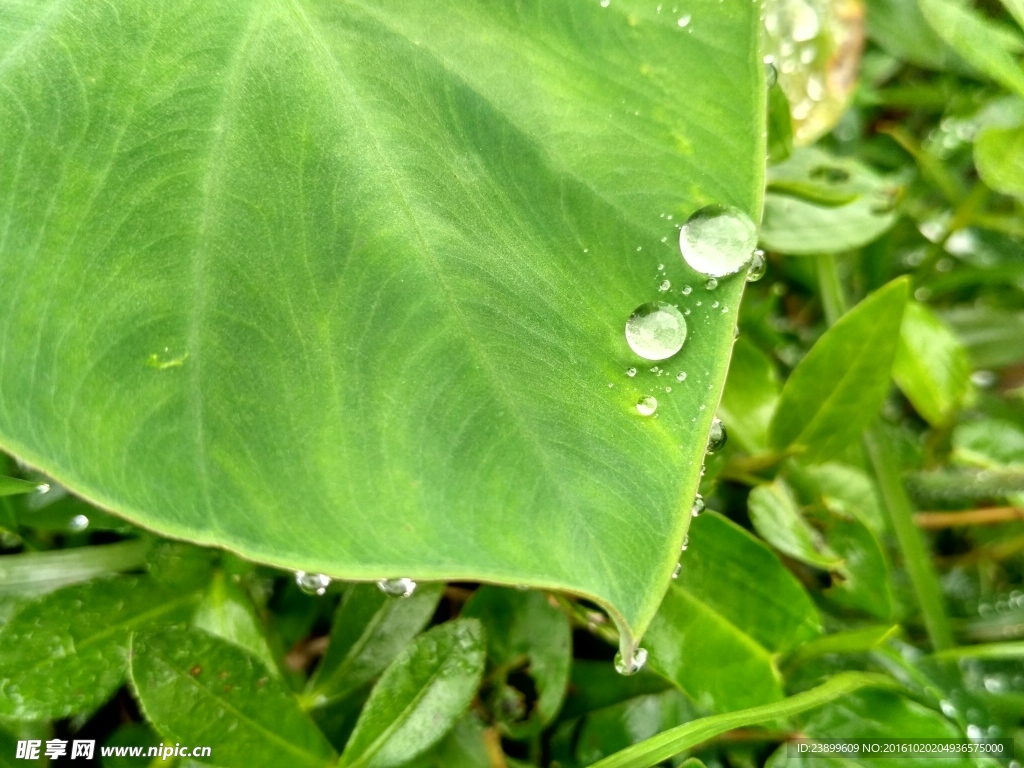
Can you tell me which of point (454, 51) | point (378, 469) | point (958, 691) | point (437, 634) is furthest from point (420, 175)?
point (958, 691)

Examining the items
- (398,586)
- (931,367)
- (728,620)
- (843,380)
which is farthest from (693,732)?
(931,367)

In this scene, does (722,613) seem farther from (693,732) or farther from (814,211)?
(814,211)

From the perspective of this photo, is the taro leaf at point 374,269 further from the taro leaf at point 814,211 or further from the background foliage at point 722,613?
the taro leaf at point 814,211

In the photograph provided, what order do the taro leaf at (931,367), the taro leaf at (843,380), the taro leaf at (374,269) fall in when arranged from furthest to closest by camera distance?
the taro leaf at (931,367), the taro leaf at (843,380), the taro leaf at (374,269)

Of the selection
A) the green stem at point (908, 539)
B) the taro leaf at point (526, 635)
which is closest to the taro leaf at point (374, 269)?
the taro leaf at point (526, 635)

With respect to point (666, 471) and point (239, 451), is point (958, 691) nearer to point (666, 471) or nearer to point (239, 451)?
point (666, 471)
